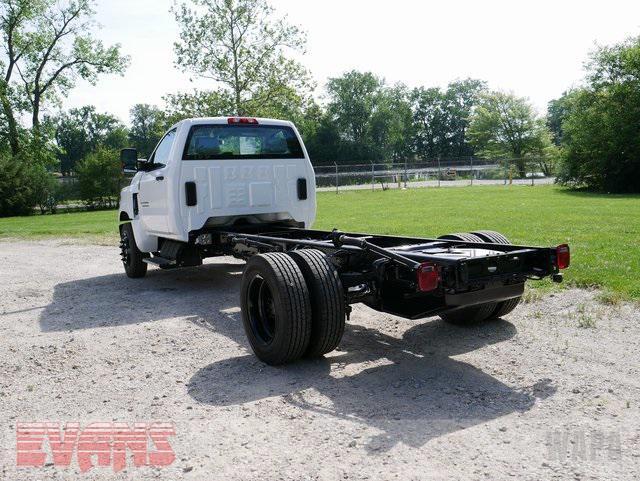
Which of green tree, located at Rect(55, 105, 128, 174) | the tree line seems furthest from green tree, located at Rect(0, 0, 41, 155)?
green tree, located at Rect(55, 105, 128, 174)

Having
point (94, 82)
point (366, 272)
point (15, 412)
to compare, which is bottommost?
point (15, 412)

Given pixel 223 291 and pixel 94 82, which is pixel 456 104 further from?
pixel 223 291

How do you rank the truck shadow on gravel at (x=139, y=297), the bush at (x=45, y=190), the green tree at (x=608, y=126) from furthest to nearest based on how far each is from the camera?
1. the bush at (x=45, y=190)
2. the green tree at (x=608, y=126)
3. the truck shadow on gravel at (x=139, y=297)

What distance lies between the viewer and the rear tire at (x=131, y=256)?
9688 millimetres

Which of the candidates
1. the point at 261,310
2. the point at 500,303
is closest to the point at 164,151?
the point at 261,310

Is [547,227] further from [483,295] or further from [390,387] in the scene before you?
[390,387]

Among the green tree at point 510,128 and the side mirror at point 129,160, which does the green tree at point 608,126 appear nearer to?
the side mirror at point 129,160

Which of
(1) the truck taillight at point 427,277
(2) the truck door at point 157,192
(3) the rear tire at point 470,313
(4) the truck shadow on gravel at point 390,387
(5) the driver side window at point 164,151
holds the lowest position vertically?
(4) the truck shadow on gravel at point 390,387

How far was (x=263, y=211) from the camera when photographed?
8.52m

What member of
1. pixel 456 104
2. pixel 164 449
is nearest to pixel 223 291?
pixel 164 449

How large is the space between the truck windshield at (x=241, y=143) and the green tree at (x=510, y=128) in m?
71.7

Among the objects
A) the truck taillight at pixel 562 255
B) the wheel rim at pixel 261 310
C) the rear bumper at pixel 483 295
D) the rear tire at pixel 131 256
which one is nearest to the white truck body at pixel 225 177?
the rear tire at pixel 131 256

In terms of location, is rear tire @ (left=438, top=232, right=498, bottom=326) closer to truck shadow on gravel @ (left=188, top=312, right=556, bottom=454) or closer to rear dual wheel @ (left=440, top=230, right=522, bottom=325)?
rear dual wheel @ (left=440, top=230, right=522, bottom=325)

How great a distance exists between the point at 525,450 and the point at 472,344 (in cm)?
213
